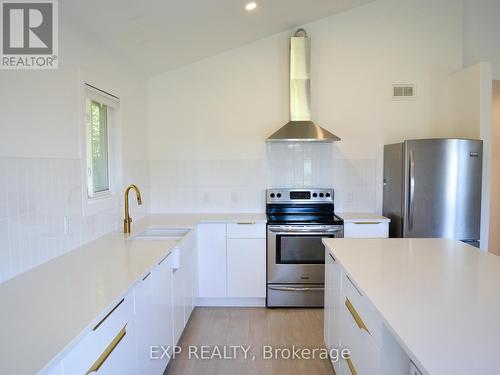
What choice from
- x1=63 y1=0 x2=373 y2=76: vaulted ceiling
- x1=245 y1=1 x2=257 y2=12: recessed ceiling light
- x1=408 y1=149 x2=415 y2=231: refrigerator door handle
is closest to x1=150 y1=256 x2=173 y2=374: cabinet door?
x1=63 y1=0 x2=373 y2=76: vaulted ceiling

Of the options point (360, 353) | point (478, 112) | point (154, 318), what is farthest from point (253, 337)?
point (478, 112)

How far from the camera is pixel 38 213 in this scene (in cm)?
183

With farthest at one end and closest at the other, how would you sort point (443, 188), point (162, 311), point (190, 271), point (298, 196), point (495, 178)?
point (495, 178) → point (298, 196) → point (443, 188) → point (190, 271) → point (162, 311)

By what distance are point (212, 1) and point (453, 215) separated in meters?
2.77

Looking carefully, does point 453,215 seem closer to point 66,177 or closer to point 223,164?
point 223,164

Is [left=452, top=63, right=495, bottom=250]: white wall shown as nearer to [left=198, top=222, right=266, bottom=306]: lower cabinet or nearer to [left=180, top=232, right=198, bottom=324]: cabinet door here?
[left=198, top=222, right=266, bottom=306]: lower cabinet

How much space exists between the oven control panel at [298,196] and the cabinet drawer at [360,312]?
73.3 inches

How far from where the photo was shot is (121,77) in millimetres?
3053

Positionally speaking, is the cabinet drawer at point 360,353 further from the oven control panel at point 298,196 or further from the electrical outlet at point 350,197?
the electrical outlet at point 350,197

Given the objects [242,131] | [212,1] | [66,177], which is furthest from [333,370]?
[212,1]

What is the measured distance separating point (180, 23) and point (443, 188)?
2677 mm

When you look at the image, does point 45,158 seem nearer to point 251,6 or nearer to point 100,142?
point 100,142

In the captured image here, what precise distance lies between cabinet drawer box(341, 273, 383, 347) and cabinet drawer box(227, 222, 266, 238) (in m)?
1.45

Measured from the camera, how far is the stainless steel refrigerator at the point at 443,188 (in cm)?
321
